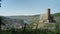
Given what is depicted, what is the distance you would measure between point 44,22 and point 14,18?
31.7 inches

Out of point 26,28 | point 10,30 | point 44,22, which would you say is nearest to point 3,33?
point 10,30

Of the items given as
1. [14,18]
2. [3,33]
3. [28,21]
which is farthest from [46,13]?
[3,33]

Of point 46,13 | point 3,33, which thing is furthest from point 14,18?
point 46,13

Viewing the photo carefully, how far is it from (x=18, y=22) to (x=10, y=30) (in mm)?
312

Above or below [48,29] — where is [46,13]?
above

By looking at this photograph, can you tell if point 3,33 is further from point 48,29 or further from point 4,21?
point 48,29

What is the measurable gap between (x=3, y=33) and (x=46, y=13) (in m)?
1.24

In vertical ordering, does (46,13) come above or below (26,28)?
above

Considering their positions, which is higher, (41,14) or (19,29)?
(41,14)

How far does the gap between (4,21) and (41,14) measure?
1.00 meters

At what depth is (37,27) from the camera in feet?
17.6

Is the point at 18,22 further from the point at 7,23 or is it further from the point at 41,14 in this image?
the point at 41,14

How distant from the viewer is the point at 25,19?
213 inches

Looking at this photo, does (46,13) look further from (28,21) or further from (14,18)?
(14,18)
